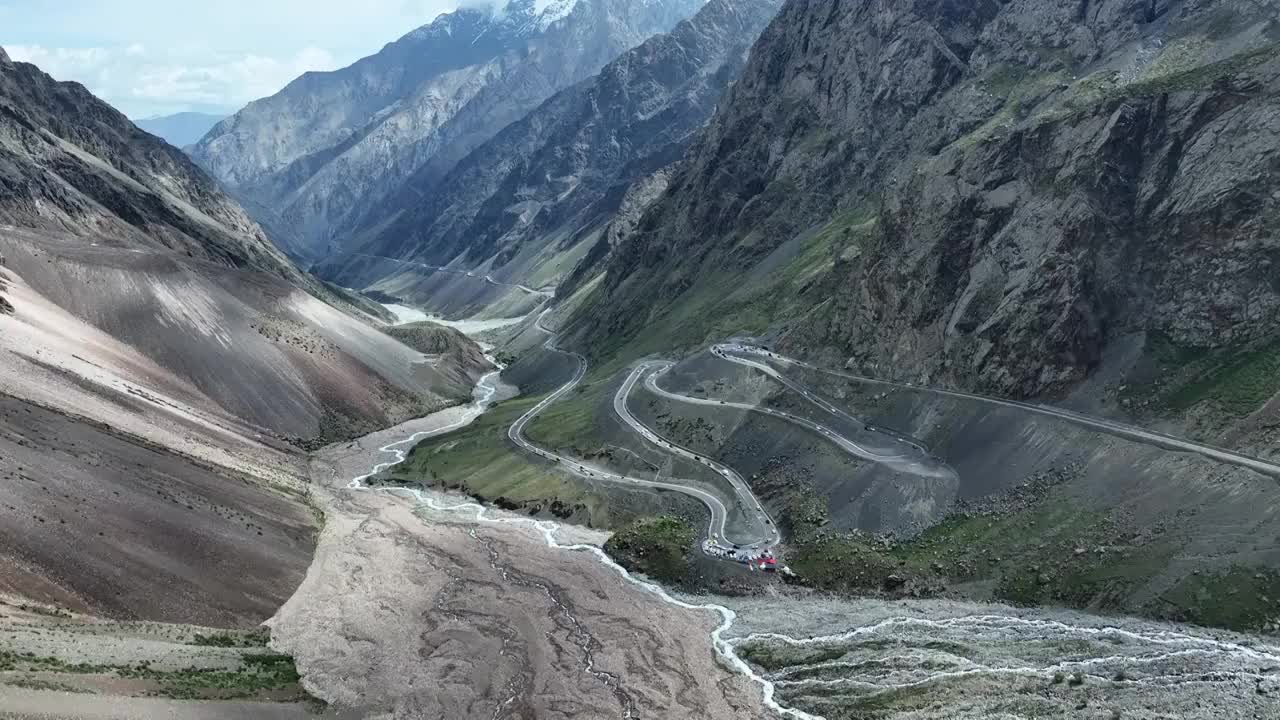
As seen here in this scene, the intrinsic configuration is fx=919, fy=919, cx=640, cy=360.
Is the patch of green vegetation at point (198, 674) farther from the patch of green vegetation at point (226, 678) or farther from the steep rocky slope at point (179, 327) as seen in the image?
the steep rocky slope at point (179, 327)

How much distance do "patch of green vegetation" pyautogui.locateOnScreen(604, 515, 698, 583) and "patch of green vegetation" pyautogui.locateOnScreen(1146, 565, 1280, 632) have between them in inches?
1517

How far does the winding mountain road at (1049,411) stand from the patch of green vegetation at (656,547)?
2714 centimetres

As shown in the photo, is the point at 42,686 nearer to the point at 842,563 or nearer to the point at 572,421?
the point at 842,563

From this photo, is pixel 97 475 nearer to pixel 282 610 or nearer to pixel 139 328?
pixel 282 610

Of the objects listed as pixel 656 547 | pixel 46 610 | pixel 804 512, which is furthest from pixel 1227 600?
pixel 46 610

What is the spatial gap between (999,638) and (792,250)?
4691 inches

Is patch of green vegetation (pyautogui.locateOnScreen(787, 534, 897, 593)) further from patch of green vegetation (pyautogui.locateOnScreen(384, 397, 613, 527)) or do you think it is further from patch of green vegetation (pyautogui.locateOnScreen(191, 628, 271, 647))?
patch of green vegetation (pyautogui.locateOnScreen(191, 628, 271, 647))

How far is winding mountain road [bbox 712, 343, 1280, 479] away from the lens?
69.2 meters

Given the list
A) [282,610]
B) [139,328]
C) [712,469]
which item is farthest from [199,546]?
[139,328]

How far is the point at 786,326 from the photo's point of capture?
459 feet

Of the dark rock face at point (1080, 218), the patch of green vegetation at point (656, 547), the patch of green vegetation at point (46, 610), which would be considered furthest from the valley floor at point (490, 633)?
the dark rock face at point (1080, 218)

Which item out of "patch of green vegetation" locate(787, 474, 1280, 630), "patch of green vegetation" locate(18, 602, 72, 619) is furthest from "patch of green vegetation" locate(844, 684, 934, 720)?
"patch of green vegetation" locate(18, 602, 72, 619)

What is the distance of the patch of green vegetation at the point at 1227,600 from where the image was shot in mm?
58062

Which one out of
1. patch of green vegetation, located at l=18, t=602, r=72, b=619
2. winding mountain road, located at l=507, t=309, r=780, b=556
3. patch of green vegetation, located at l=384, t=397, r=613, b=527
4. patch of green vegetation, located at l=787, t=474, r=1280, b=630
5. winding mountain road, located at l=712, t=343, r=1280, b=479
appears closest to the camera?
patch of green vegetation, located at l=787, t=474, r=1280, b=630
